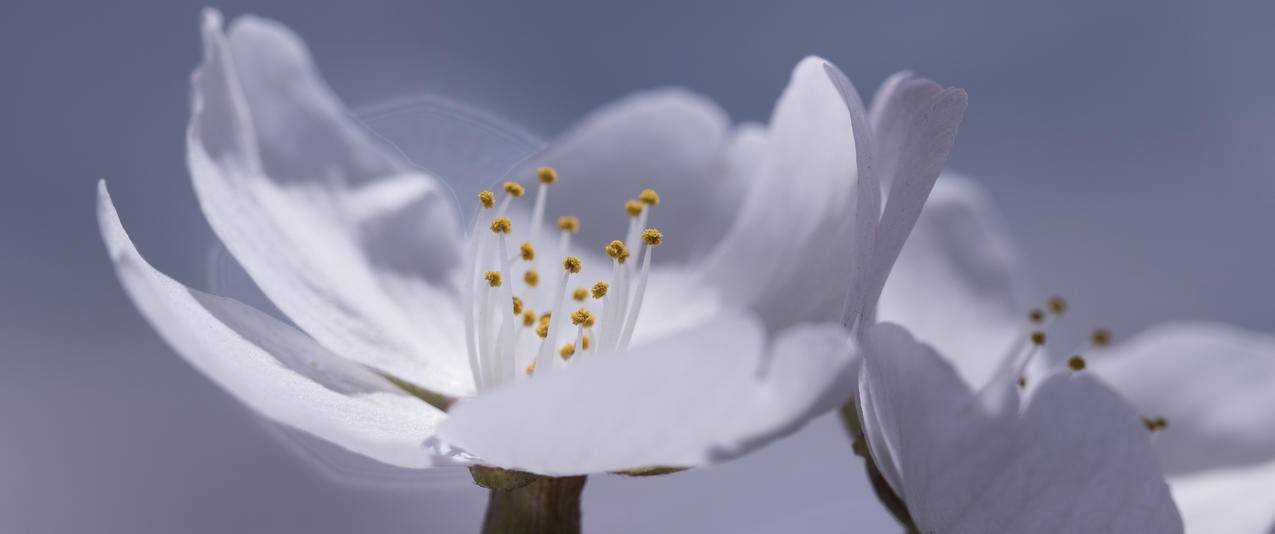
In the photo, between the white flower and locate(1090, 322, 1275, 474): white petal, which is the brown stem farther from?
locate(1090, 322, 1275, 474): white petal

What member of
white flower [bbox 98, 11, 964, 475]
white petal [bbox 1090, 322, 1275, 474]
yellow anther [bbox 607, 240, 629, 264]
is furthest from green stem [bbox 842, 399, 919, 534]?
white petal [bbox 1090, 322, 1275, 474]

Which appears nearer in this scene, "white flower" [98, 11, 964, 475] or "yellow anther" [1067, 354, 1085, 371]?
"white flower" [98, 11, 964, 475]

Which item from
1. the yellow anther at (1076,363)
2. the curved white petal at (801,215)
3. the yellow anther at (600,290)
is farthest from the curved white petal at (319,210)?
the yellow anther at (1076,363)

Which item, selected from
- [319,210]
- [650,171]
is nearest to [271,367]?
[319,210]

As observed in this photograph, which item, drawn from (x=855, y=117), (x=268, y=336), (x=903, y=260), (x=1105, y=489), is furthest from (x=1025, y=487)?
(x=903, y=260)

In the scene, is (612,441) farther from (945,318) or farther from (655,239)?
(945,318)
